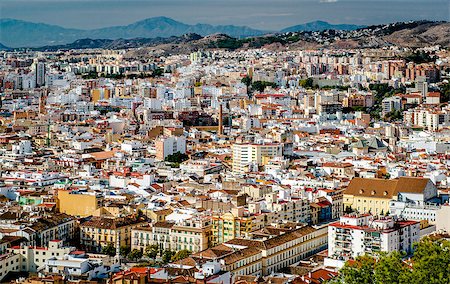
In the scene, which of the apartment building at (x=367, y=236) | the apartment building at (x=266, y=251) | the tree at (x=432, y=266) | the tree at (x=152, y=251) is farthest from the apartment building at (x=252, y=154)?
the tree at (x=432, y=266)

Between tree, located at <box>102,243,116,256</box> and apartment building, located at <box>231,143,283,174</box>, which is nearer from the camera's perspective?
tree, located at <box>102,243,116,256</box>

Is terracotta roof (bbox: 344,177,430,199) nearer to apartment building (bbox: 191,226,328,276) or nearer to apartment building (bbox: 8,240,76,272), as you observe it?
apartment building (bbox: 191,226,328,276)

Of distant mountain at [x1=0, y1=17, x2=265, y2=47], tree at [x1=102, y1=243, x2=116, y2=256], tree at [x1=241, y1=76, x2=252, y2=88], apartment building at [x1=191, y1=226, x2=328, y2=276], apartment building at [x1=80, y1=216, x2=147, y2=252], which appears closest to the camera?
apartment building at [x1=191, y1=226, x2=328, y2=276]

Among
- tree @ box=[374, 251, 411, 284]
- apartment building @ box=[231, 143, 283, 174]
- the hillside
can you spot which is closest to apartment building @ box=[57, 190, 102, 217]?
apartment building @ box=[231, 143, 283, 174]

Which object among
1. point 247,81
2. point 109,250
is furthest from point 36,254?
point 247,81

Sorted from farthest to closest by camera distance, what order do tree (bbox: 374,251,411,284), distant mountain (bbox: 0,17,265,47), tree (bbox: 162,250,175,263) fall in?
distant mountain (bbox: 0,17,265,47) < tree (bbox: 162,250,175,263) < tree (bbox: 374,251,411,284)

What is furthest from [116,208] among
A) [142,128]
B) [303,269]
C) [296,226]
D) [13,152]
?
[142,128]
